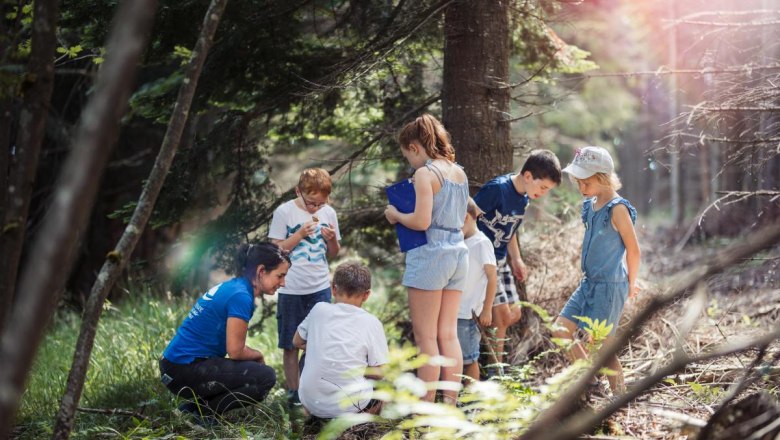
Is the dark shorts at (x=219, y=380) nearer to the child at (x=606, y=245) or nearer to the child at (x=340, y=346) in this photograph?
the child at (x=340, y=346)

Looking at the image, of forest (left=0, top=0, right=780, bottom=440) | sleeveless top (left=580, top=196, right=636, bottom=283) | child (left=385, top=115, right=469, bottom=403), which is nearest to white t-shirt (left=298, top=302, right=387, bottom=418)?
forest (left=0, top=0, right=780, bottom=440)

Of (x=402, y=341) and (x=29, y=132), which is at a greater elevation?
(x=29, y=132)

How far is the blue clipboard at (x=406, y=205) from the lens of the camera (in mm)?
4656

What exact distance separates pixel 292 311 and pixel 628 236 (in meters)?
2.48

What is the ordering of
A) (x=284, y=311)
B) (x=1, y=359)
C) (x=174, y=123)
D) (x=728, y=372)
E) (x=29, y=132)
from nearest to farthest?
(x=1, y=359)
(x=29, y=132)
(x=174, y=123)
(x=728, y=372)
(x=284, y=311)

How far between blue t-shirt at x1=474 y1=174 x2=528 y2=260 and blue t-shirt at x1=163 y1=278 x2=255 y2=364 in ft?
6.06

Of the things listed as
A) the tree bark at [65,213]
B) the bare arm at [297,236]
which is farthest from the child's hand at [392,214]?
the tree bark at [65,213]

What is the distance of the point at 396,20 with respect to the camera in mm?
6023

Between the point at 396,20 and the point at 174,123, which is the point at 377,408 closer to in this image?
the point at 174,123

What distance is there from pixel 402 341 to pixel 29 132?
4.70 meters

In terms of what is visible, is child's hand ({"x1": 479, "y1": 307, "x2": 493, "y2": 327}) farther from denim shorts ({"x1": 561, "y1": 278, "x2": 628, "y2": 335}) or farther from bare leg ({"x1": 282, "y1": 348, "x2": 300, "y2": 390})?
bare leg ({"x1": 282, "y1": 348, "x2": 300, "y2": 390})

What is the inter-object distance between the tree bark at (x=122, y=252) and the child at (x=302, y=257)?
6.44 feet

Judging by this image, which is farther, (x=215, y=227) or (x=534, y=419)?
(x=215, y=227)

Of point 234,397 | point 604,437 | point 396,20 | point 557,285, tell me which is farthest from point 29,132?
point 557,285
